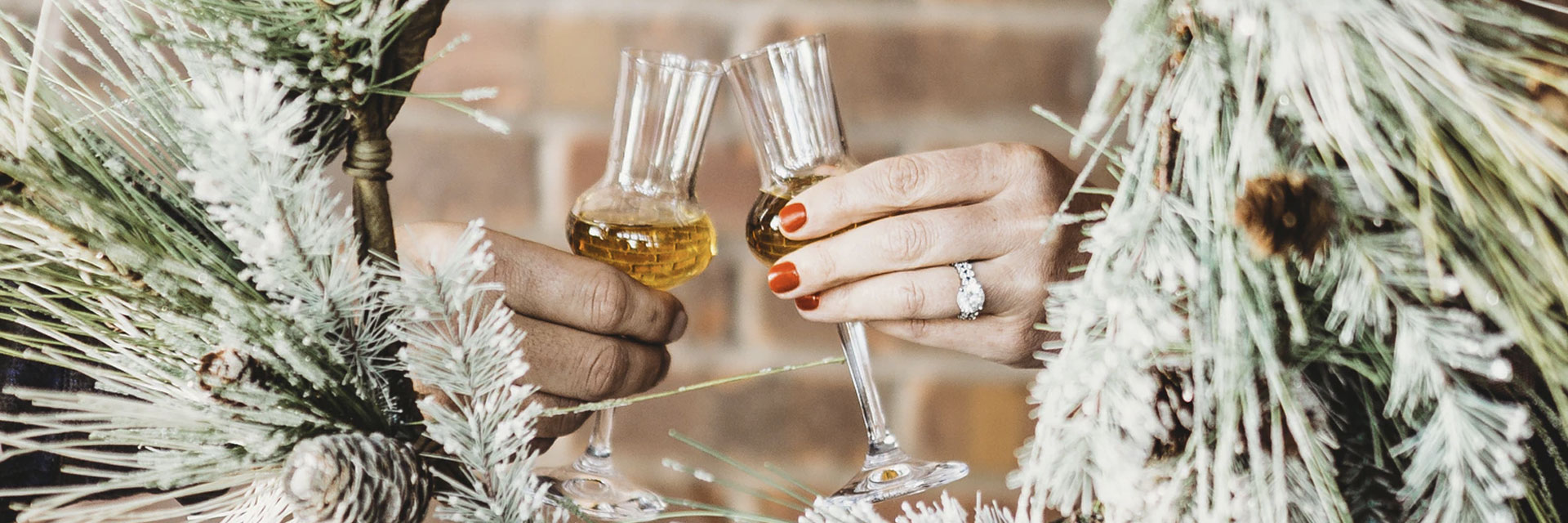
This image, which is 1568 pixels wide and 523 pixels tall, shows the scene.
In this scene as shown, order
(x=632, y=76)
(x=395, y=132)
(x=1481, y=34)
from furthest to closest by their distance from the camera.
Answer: (x=395, y=132), (x=632, y=76), (x=1481, y=34)

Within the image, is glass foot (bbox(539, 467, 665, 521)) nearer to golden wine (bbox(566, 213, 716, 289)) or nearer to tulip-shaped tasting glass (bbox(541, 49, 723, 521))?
tulip-shaped tasting glass (bbox(541, 49, 723, 521))

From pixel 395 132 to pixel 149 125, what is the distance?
1.96ft

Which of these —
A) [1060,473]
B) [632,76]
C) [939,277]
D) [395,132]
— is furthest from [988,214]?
[395,132]

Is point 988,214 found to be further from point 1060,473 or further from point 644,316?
point 1060,473

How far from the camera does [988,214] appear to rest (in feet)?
1.84

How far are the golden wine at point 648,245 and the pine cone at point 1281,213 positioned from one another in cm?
44

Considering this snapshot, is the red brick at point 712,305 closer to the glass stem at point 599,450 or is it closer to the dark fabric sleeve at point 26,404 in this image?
the glass stem at point 599,450

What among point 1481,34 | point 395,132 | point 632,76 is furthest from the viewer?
point 395,132

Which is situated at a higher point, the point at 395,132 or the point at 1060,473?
the point at 395,132

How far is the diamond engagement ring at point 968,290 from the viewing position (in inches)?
22.2

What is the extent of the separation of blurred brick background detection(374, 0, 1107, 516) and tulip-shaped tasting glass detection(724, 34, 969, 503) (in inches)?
9.5

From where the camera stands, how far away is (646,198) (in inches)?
23.2

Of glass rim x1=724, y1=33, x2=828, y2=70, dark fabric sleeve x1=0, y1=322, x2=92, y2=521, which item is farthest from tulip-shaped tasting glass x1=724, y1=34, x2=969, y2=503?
dark fabric sleeve x1=0, y1=322, x2=92, y2=521

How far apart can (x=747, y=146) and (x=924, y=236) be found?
12.6 inches
